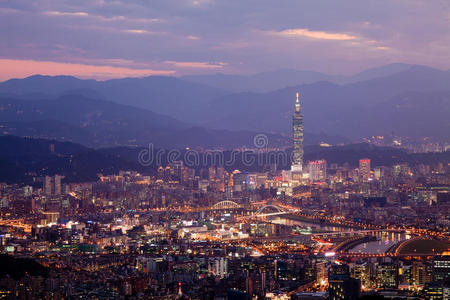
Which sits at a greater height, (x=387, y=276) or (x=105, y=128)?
(x=105, y=128)

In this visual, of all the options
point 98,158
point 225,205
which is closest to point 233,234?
point 225,205

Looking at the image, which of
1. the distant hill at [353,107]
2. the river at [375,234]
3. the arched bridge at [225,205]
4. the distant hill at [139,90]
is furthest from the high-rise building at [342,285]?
the distant hill at [139,90]

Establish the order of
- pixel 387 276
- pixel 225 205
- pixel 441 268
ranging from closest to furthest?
1. pixel 387 276
2. pixel 441 268
3. pixel 225 205

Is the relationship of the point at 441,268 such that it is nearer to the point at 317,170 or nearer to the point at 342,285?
the point at 342,285

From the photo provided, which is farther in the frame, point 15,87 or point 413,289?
point 15,87

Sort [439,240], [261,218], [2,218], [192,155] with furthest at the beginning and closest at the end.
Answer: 1. [192,155]
2. [261,218]
3. [2,218]
4. [439,240]

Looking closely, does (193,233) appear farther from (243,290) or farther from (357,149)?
(357,149)

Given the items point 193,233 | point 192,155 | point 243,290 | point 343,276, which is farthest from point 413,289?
point 192,155

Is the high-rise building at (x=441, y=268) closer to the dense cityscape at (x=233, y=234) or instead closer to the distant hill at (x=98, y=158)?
the dense cityscape at (x=233, y=234)
